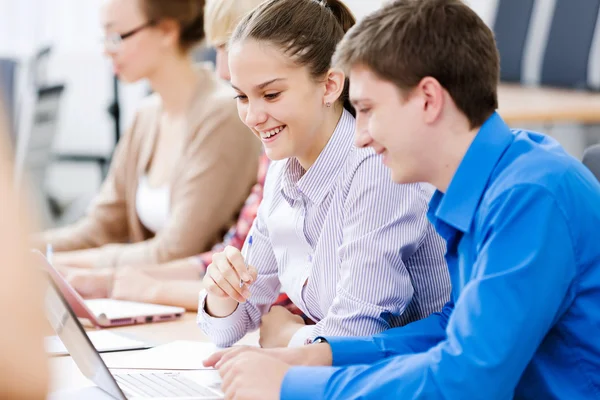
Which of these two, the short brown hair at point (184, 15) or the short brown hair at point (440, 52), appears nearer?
the short brown hair at point (440, 52)

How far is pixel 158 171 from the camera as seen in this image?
253cm

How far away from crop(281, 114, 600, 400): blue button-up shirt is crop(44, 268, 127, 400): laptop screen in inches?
9.0

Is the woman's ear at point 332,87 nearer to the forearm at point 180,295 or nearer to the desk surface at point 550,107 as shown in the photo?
the forearm at point 180,295

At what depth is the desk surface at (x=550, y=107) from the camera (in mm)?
4188

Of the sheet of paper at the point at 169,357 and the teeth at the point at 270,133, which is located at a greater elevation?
the teeth at the point at 270,133

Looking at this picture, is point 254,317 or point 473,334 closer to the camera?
point 473,334

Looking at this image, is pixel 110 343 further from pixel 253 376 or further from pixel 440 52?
pixel 440 52

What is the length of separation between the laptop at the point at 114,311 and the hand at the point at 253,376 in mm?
571

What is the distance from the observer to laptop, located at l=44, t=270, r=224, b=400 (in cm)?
106

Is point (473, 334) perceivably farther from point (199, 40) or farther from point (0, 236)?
point (199, 40)

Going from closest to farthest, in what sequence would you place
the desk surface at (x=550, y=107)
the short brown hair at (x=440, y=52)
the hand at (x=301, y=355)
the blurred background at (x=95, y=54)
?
the short brown hair at (x=440, y=52) < the hand at (x=301, y=355) < the desk surface at (x=550, y=107) < the blurred background at (x=95, y=54)

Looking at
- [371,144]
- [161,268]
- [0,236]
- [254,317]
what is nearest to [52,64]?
[161,268]

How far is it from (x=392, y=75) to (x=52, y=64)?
18.5 feet

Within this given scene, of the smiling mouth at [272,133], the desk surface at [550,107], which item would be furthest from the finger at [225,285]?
the desk surface at [550,107]
